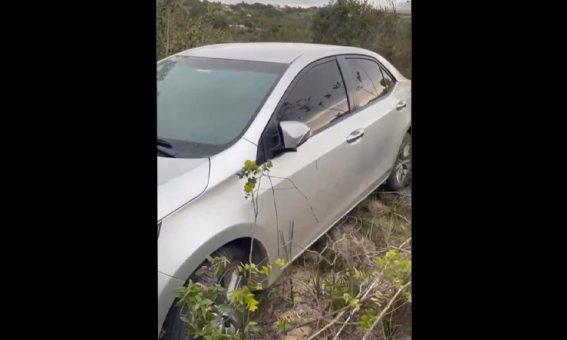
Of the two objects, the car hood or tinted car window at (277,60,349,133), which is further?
tinted car window at (277,60,349,133)

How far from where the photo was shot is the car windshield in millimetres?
2160

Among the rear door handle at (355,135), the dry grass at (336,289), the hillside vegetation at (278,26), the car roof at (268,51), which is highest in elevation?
the hillside vegetation at (278,26)

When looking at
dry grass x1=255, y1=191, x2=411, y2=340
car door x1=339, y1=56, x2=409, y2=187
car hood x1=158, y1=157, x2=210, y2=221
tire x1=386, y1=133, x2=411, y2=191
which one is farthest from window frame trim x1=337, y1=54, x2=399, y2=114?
car hood x1=158, y1=157, x2=210, y2=221

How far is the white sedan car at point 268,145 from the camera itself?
2061 mm

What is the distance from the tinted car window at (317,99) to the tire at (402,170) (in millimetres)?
268

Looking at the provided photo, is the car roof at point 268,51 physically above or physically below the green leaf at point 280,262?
above

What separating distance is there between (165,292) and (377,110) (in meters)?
1.08

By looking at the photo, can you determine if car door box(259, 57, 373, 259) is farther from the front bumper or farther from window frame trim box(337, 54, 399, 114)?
the front bumper

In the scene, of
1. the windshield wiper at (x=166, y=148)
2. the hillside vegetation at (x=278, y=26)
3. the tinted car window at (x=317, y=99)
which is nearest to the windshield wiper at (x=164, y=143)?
the windshield wiper at (x=166, y=148)

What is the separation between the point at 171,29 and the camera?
→ 2201mm

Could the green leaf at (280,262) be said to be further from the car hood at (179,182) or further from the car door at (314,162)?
the car hood at (179,182)

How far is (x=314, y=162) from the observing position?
221 centimetres
